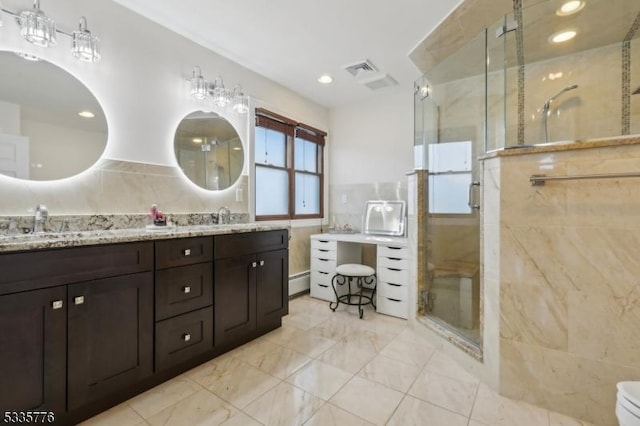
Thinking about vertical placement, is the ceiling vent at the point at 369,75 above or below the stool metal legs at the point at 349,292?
above

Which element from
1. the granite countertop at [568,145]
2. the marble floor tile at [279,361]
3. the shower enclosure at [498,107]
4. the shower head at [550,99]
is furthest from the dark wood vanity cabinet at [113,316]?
the shower head at [550,99]

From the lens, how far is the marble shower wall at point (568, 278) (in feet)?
4.75

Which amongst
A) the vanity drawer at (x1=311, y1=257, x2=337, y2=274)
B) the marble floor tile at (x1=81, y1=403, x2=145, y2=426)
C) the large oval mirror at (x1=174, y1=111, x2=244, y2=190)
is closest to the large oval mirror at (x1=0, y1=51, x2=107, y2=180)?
the large oval mirror at (x1=174, y1=111, x2=244, y2=190)

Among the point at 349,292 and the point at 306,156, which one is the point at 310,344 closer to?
the point at 349,292

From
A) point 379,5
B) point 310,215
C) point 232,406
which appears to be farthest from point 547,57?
point 232,406

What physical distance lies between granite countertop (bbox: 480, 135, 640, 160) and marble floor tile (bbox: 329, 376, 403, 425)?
60.9 inches

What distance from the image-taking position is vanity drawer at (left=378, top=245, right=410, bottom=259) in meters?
2.85

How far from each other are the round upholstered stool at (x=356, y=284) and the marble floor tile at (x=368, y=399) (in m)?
1.14

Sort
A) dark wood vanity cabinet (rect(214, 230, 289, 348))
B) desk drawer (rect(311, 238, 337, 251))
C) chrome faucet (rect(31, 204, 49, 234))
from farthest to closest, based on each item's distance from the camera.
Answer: desk drawer (rect(311, 238, 337, 251))
dark wood vanity cabinet (rect(214, 230, 289, 348))
chrome faucet (rect(31, 204, 49, 234))

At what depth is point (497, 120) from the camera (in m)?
2.51

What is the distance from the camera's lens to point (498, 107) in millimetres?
2598

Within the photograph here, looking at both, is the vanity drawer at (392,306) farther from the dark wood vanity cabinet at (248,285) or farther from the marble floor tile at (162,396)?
the marble floor tile at (162,396)

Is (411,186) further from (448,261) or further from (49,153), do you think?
(49,153)

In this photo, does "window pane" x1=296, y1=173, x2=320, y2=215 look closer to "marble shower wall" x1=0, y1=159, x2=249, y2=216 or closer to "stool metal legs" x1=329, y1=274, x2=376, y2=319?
"stool metal legs" x1=329, y1=274, x2=376, y2=319
